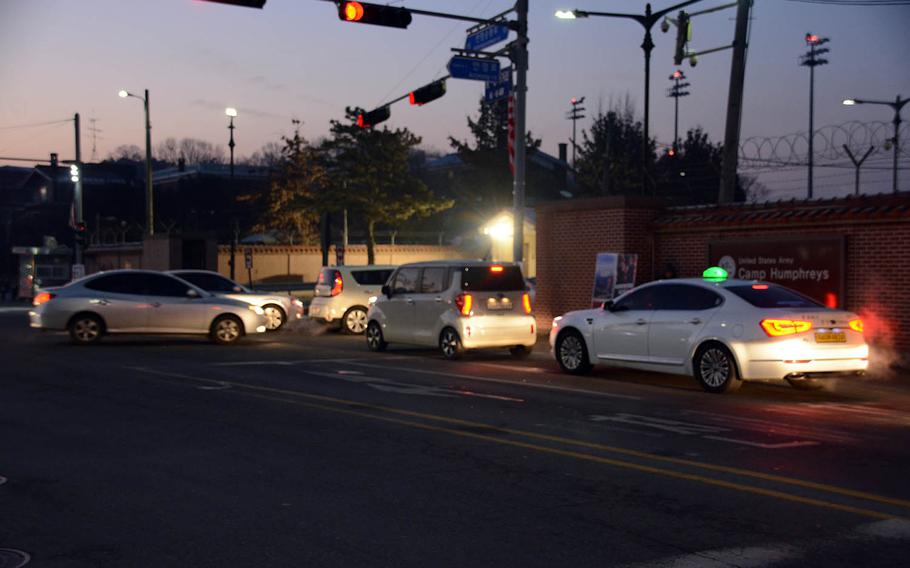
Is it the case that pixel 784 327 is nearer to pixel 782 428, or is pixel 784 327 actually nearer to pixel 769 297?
pixel 769 297

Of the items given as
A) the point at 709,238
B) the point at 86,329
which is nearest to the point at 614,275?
the point at 709,238

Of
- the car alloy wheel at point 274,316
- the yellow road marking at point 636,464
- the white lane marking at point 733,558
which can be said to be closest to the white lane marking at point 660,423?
the yellow road marking at point 636,464

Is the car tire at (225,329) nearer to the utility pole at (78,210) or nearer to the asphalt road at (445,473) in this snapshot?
the asphalt road at (445,473)

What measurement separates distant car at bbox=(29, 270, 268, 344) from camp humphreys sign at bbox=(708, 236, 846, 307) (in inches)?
411

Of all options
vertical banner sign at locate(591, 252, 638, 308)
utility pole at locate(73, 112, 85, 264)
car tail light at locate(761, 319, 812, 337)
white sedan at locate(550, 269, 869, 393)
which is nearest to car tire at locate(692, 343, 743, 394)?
white sedan at locate(550, 269, 869, 393)

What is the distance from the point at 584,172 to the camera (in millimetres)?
67812

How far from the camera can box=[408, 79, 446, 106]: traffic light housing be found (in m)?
20.7

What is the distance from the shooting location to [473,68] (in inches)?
832

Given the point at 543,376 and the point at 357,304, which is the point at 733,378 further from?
the point at 357,304

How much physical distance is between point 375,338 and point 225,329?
3811mm

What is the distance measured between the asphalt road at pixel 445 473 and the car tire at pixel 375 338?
16.4ft

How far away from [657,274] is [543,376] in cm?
678

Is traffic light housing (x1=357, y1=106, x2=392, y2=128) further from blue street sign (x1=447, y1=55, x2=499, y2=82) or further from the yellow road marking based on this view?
the yellow road marking

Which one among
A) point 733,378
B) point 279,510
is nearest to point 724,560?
point 279,510
